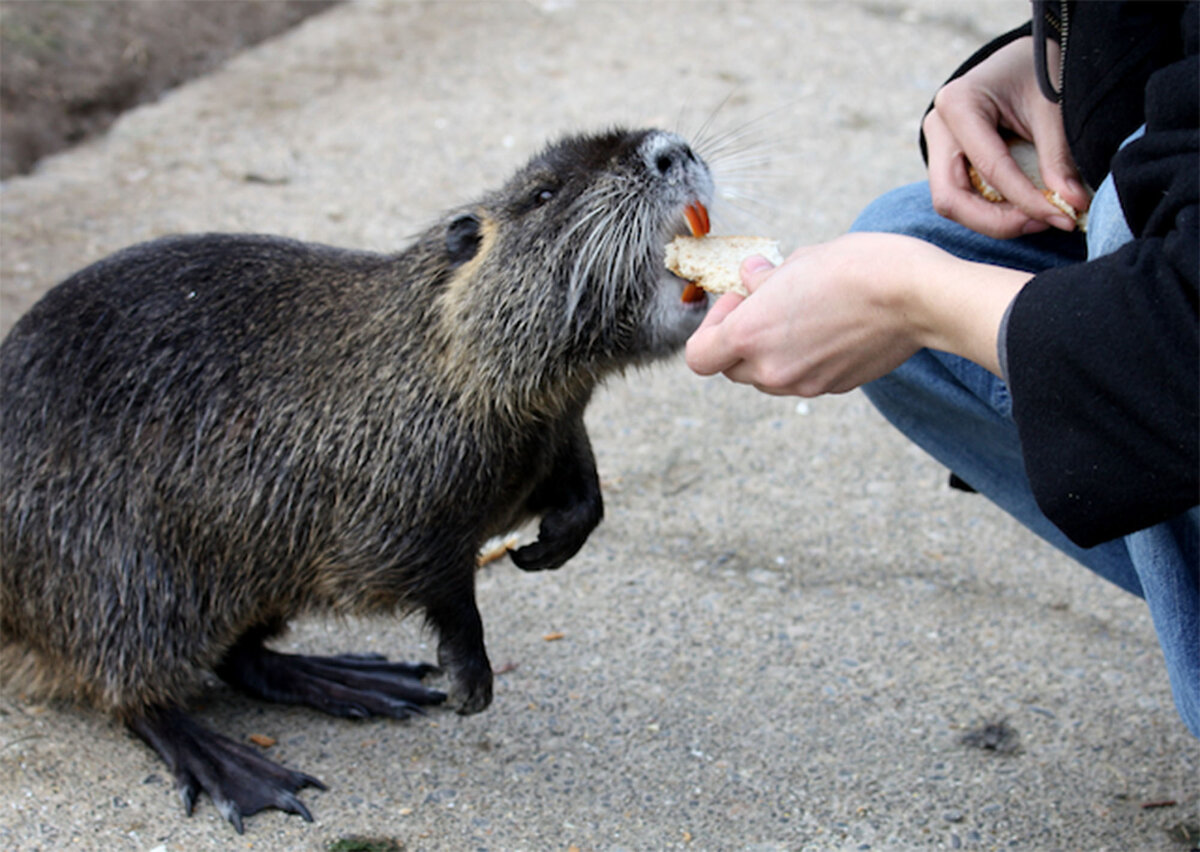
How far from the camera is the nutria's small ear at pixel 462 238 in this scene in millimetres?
2615

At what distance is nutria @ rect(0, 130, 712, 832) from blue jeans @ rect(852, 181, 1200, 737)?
0.48 meters

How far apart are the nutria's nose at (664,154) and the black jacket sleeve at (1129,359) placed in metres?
0.89

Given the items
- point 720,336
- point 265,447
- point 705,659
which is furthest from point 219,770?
point 720,336

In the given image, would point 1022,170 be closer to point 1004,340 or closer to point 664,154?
point 664,154

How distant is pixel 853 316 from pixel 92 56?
15.2 ft

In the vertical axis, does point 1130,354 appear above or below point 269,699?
above

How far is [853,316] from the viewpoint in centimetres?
191

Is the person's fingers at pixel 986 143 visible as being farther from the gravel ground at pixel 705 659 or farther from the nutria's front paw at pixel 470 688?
the nutria's front paw at pixel 470 688

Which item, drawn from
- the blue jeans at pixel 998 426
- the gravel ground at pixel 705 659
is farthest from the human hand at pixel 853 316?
the gravel ground at pixel 705 659

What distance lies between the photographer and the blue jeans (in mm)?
1949

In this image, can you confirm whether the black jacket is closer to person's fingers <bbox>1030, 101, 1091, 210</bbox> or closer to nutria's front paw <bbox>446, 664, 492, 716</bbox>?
person's fingers <bbox>1030, 101, 1091, 210</bbox>

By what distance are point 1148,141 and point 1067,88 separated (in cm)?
38

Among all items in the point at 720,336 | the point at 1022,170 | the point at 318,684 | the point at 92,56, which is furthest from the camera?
the point at 92,56

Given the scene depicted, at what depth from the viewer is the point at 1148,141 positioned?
1.75 metres
